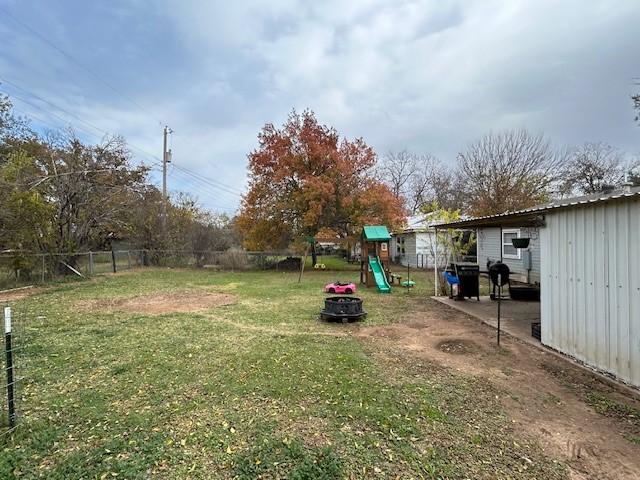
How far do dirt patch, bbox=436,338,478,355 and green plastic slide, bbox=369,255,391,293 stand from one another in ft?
16.3

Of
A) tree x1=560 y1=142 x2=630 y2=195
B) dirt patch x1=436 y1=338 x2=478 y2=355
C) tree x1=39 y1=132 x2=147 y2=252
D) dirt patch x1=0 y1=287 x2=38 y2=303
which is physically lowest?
dirt patch x1=436 y1=338 x2=478 y2=355

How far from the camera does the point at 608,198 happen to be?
3.35 m

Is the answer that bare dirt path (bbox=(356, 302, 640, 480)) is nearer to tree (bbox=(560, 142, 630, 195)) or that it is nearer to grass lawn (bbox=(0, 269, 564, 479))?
grass lawn (bbox=(0, 269, 564, 479))

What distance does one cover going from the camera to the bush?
17391mm

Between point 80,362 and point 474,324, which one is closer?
point 80,362

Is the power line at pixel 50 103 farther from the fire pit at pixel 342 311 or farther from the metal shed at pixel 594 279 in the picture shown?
the metal shed at pixel 594 279

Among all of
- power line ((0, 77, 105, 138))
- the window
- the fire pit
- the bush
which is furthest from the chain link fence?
the window

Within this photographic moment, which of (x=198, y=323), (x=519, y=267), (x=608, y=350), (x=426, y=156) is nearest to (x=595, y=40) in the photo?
(x=519, y=267)

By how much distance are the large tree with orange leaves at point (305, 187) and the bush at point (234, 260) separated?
105 cm

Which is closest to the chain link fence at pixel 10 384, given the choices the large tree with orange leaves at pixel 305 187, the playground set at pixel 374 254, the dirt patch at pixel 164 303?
the dirt patch at pixel 164 303

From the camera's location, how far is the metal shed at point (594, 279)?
132 inches

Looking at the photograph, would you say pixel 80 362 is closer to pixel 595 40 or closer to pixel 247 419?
pixel 247 419

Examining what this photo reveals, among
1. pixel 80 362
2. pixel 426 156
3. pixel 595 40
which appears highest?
pixel 426 156

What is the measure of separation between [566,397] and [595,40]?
997cm
